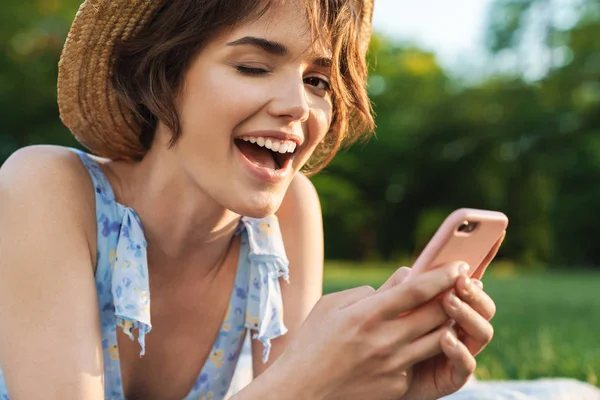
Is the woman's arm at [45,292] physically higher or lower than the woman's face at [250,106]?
lower

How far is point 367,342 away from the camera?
1639 millimetres

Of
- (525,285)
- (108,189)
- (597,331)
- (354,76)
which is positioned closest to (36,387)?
(108,189)

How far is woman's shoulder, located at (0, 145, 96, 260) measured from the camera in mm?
2133

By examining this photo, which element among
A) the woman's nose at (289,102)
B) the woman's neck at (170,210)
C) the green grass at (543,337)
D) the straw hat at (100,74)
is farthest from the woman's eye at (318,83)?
the green grass at (543,337)

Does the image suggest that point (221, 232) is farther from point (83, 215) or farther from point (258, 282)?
point (83, 215)

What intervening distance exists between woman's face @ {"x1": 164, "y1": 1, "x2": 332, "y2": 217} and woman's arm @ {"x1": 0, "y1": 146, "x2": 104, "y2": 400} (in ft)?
1.42

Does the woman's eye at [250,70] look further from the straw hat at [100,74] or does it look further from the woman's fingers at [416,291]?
the woman's fingers at [416,291]

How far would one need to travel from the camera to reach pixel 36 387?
1.98 m

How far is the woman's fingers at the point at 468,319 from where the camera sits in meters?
1.58

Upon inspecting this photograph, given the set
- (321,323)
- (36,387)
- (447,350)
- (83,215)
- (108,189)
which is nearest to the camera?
(447,350)

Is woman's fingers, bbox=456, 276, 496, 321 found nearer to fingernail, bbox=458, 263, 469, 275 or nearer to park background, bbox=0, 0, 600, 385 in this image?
fingernail, bbox=458, 263, 469, 275

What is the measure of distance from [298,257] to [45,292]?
1003 mm

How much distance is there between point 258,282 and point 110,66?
0.93m

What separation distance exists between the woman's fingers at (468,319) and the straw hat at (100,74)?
1.19 m
